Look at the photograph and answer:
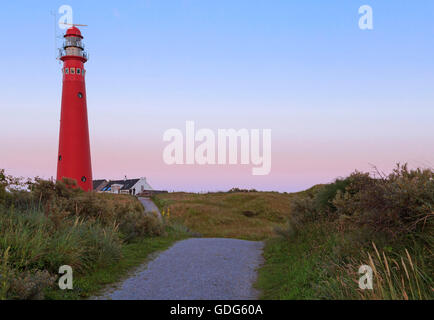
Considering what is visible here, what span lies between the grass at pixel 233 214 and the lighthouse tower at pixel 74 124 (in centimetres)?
889

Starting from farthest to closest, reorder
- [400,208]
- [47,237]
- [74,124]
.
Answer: [74,124], [47,237], [400,208]

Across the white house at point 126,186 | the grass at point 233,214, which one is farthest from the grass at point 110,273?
the white house at point 126,186

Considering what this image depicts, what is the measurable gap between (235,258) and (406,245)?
6619 mm

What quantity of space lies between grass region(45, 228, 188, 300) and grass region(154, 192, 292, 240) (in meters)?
10.8

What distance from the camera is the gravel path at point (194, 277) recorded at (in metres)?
7.28

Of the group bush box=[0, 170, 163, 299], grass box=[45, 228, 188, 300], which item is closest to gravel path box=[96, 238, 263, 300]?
grass box=[45, 228, 188, 300]

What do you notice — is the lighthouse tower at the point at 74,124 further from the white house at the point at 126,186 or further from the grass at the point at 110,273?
the white house at the point at 126,186

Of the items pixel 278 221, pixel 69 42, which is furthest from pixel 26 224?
pixel 278 221

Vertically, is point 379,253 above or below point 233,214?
below

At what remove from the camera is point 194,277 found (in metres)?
8.78

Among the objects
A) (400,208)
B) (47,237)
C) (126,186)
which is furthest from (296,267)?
(126,186)

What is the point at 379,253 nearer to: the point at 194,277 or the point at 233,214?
the point at 194,277

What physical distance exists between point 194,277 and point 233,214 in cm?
2443

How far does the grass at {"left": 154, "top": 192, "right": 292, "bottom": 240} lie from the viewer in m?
27.9
